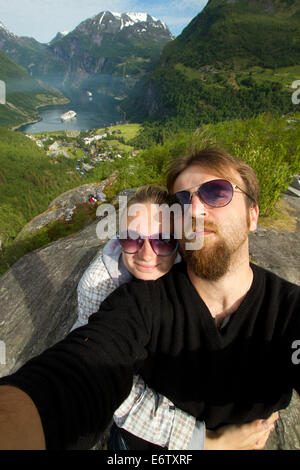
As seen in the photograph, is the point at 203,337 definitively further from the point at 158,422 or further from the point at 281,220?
the point at 281,220

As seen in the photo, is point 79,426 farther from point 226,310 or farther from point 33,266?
point 33,266

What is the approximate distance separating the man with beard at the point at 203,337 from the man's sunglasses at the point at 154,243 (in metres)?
0.20

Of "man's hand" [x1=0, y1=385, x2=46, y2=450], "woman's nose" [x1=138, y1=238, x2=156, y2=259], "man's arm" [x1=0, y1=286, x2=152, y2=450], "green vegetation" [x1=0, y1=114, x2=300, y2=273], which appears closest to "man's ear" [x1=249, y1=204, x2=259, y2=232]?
"green vegetation" [x1=0, y1=114, x2=300, y2=273]

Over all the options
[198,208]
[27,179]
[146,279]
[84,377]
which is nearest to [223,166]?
[198,208]

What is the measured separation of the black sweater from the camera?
1522mm

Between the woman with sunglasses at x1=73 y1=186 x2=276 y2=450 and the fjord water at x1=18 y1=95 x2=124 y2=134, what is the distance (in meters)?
157

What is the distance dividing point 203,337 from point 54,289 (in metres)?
5.08

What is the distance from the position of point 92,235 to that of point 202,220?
6184mm

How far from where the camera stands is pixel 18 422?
3.13 ft

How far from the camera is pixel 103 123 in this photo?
486 ft

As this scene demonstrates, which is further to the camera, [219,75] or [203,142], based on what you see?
[219,75]

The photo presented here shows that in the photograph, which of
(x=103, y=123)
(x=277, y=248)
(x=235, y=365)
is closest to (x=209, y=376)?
(x=235, y=365)

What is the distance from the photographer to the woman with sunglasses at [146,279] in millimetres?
1619

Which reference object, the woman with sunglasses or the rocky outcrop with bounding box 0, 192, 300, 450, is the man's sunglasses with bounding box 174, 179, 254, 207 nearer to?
the woman with sunglasses
